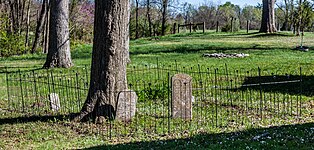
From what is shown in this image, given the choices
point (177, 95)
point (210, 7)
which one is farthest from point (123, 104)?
point (210, 7)

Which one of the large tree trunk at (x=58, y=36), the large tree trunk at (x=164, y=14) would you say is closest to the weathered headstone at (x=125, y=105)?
the large tree trunk at (x=58, y=36)

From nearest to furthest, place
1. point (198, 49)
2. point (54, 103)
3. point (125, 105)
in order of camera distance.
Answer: point (125, 105)
point (54, 103)
point (198, 49)

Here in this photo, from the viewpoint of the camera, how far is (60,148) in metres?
6.33

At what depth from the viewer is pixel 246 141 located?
6.14 meters

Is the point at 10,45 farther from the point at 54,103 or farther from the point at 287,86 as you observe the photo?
the point at 287,86

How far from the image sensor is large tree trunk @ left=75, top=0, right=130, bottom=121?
7.94 metres

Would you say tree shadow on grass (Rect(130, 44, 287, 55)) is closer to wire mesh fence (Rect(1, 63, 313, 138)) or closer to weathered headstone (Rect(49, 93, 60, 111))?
wire mesh fence (Rect(1, 63, 313, 138))

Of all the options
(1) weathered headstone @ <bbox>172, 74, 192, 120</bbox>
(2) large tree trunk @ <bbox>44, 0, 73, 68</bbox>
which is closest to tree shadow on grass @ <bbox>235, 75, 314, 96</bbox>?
(1) weathered headstone @ <bbox>172, 74, 192, 120</bbox>

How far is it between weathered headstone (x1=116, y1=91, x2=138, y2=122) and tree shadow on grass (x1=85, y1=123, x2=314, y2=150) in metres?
1.41

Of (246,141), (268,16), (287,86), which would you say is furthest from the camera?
(268,16)

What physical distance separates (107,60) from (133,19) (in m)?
38.9

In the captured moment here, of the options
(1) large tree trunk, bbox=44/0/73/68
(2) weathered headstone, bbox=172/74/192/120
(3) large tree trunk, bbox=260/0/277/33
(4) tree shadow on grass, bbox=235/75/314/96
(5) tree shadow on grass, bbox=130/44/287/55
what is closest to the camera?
(2) weathered headstone, bbox=172/74/192/120

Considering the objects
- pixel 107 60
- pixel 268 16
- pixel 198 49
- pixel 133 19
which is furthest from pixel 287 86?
pixel 133 19

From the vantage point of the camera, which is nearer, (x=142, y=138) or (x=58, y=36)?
(x=142, y=138)
